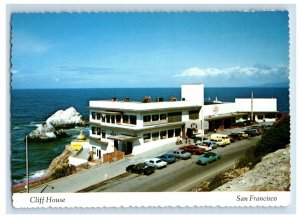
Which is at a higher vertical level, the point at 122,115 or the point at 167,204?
the point at 122,115

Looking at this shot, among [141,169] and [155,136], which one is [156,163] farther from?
[155,136]

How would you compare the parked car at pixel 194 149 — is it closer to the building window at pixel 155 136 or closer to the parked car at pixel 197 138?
the parked car at pixel 197 138

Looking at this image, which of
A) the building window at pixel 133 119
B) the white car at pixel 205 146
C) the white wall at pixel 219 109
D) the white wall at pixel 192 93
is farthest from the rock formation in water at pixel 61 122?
the white car at pixel 205 146

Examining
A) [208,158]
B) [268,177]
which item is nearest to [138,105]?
[208,158]

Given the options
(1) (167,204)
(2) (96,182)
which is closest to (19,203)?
(2) (96,182)

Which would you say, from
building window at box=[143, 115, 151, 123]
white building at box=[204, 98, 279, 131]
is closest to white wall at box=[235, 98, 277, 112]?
white building at box=[204, 98, 279, 131]

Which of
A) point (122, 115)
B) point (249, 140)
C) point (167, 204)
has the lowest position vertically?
point (167, 204)

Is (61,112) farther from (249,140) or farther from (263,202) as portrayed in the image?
(263,202)

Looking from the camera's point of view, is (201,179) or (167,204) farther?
(201,179)
